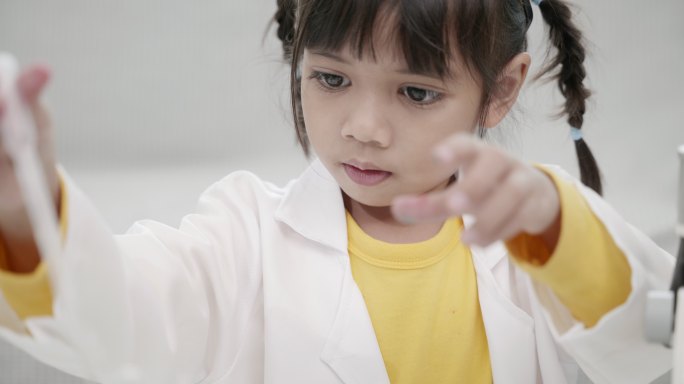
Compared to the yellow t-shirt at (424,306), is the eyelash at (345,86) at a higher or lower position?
higher

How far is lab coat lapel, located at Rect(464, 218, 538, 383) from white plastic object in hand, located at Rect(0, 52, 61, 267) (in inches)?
16.4

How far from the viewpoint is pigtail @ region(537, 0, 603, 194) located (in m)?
0.93

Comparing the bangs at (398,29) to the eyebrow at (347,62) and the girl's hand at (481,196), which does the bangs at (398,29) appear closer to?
the eyebrow at (347,62)

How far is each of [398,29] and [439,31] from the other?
35 mm

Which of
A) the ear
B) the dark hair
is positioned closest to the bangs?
the dark hair

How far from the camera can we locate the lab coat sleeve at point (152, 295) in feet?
1.82

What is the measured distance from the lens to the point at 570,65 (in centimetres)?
94

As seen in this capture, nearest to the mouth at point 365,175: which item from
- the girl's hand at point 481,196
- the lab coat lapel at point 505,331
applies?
the lab coat lapel at point 505,331

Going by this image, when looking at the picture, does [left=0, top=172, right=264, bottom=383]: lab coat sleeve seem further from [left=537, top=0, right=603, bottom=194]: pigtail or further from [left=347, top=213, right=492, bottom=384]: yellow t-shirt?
[left=537, top=0, right=603, bottom=194]: pigtail

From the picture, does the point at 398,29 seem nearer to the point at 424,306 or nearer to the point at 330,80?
the point at 330,80

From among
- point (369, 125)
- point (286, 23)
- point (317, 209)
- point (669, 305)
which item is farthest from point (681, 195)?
point (286, 23)

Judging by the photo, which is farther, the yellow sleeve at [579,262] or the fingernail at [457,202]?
the yellow sleeve at [579,262]

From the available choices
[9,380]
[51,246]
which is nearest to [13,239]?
[51,246]

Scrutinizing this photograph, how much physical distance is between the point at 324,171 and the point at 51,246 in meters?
0.40
